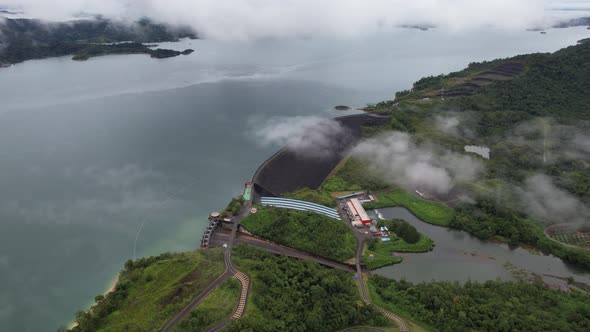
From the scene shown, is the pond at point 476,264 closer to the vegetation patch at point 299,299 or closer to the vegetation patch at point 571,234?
the vegetation patch at point 571,234

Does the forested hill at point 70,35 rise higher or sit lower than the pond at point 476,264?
higher

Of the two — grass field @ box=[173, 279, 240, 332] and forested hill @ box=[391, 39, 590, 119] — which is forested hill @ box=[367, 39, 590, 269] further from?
grass field @ box=[173, 279, 240, 332]

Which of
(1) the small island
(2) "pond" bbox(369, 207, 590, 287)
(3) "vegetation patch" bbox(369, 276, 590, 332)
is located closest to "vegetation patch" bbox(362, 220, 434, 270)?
(2) "pond" bbox(369, 207, 590, 287)

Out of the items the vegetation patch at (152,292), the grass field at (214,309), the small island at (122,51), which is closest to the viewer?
the grass field at (214,309)

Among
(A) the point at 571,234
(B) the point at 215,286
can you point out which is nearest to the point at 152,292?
(B) the point at 215,286

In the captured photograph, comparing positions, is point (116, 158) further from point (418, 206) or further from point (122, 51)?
point (122, 51)

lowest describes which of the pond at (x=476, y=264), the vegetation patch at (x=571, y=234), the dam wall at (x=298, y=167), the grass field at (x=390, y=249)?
the pond at (x=476, y=264)

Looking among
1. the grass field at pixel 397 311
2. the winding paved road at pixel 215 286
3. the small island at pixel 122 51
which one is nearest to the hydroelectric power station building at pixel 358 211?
the grass field at pixel 397 311
